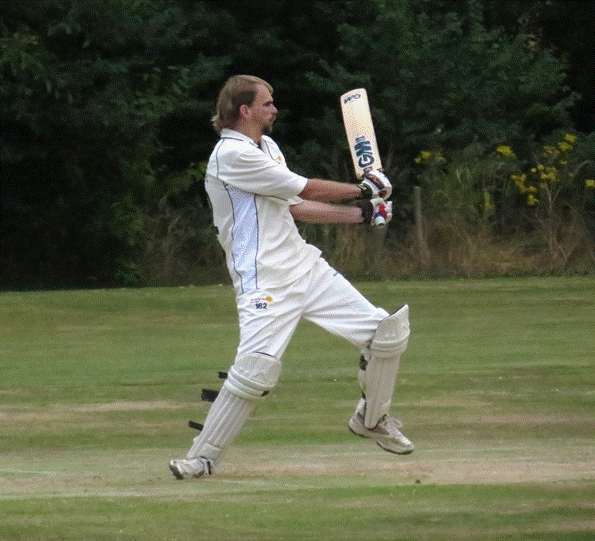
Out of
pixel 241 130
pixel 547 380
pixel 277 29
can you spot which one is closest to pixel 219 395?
pixel 241 130

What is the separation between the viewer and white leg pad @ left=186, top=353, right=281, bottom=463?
682cm

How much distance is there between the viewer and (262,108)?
275 inches

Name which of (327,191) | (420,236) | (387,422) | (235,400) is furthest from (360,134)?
(420,236)

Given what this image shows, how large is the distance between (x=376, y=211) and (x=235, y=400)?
3.25 ft

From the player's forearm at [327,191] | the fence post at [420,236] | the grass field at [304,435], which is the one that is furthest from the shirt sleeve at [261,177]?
the fence post at [420,236]

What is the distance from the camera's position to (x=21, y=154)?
2348cm

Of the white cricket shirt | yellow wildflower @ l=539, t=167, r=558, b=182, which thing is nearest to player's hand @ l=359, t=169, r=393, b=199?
the white cricket shirt

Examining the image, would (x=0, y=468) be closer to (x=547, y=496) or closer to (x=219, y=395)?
(x=219, y=395)

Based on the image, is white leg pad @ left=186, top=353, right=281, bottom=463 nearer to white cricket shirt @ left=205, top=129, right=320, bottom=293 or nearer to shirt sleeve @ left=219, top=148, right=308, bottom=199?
white cricket shirt @ left=205, top=129, right=320, bottom=293

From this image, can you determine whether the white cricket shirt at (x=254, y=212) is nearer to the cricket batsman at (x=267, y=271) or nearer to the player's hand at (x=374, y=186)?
the cricket batsman at (x=267, y=271)

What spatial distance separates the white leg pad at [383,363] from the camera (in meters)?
7.04

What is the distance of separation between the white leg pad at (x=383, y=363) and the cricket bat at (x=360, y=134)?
0.76 metres

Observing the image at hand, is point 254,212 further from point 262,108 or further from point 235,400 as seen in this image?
point 235,400

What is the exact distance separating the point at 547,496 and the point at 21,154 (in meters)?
18.0
